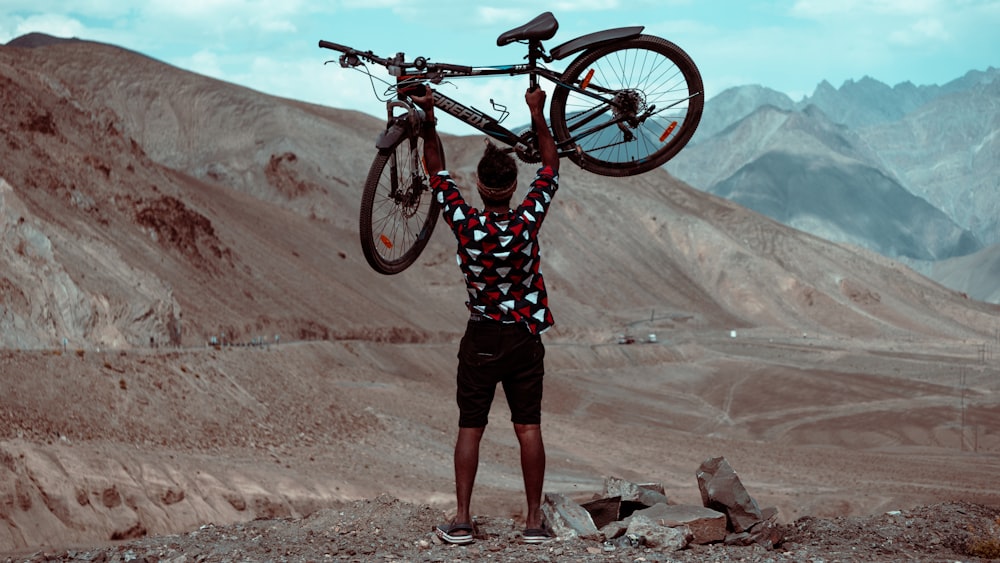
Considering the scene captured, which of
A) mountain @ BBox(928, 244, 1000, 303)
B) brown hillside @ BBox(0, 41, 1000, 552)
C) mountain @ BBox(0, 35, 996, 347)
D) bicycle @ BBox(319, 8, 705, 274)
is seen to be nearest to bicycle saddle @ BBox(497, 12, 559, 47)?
bicycle @ BBox(319, 8, 705, 274)

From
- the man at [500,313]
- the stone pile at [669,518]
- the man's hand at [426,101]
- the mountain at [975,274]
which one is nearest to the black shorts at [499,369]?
the man at [500,313]

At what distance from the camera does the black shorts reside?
28.3 ft

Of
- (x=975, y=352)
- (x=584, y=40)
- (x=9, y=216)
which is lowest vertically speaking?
(x=975, y=352)

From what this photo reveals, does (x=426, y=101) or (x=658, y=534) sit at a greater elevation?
(x=426, y=101)

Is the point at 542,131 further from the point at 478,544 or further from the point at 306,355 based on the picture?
the point at 306,355

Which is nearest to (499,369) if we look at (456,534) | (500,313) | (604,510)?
(500,313)

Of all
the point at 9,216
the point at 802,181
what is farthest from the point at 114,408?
the point at 802,181

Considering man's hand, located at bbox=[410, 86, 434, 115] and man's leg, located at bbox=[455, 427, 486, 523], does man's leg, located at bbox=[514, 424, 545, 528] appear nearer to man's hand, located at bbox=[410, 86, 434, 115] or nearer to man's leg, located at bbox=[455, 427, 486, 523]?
man's leg, located at bbox=[455, 427, 486, 523]

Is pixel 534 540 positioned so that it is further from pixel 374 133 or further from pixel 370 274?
pixel 374 133

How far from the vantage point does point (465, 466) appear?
8.90 meters

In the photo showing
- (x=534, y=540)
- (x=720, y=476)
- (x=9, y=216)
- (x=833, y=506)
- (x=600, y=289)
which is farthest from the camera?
(x=600, y=289)

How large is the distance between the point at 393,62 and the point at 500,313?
2.88 meters

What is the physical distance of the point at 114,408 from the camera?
21328 mm

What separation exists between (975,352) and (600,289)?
2261 centimetres
